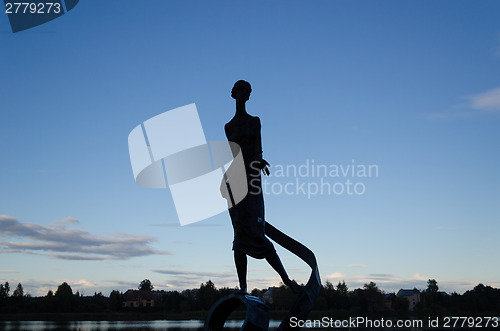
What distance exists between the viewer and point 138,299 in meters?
84.9

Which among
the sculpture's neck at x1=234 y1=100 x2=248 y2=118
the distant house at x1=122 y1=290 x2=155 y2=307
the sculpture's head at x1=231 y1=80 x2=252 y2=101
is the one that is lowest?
the distant house at x1=122 y1=290 x2=155 y2=307

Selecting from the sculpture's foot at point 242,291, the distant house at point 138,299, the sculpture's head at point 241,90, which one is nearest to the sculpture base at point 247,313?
the sculpture's foot at point 242,291

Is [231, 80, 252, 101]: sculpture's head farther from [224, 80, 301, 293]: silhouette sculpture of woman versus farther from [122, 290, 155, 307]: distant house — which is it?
[122, 290, 155, 307]: distant house

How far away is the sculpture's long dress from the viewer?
29.5 feet

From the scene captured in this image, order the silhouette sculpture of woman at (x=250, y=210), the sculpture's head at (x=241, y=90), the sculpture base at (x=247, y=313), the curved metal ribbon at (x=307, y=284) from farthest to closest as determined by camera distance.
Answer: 1. the sculpture's head at (x=241, y=90)
2. the silhouette sculpture of woman at (x=250, y=210)
3. the curved metal ribbon at (x=307, y=284)
4. the sculpture base at (x=247, y=313)

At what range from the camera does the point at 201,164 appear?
34.0 feet

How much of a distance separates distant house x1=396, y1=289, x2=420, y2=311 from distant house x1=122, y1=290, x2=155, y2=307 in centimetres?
4427

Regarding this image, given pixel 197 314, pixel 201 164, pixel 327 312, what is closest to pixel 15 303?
pixel 197 314

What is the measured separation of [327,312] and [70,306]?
96.6 feet

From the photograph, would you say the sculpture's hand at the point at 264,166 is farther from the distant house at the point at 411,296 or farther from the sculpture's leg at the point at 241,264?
the distant house at the point at 411,296

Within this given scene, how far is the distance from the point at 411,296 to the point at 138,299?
2082 inches

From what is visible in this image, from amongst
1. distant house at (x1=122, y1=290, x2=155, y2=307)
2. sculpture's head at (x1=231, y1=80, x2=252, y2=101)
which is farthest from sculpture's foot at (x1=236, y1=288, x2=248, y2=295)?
distant house at (x1=122, y1=290, x2=155, y2=307)

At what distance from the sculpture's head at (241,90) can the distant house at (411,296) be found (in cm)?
8854

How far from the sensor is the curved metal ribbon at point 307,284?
29.1 ft
